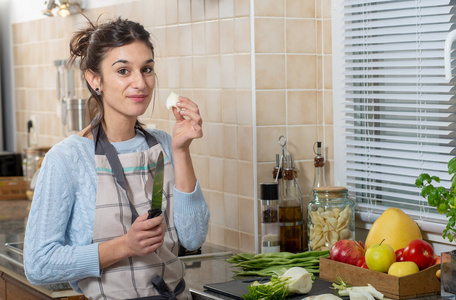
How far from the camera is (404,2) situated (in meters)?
2.14

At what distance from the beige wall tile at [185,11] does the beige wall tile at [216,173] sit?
0.50 m

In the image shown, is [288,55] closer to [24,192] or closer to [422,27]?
[422,27]

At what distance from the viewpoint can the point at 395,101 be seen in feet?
7.33

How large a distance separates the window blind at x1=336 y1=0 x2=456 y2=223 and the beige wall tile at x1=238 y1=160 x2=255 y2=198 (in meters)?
0.31

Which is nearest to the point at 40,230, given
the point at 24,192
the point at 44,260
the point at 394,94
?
the point at 44,260

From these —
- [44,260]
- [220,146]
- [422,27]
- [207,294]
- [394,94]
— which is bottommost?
[207,294]

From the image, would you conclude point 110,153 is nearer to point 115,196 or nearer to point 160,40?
point 115,196

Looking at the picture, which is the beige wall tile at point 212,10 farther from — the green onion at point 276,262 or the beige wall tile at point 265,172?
the green onion at point 276,262

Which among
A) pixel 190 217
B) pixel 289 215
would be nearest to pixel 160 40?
pixel 289 215

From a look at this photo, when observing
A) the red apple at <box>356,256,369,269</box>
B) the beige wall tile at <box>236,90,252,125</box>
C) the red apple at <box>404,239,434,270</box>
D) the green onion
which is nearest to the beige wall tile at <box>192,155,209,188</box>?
the beige wall tile at <box>236,90,252,125</box>

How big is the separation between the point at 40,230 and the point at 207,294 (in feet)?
1.60

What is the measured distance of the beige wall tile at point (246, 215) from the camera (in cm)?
237

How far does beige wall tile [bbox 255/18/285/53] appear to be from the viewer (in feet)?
7.57

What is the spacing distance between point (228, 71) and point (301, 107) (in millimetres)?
267
